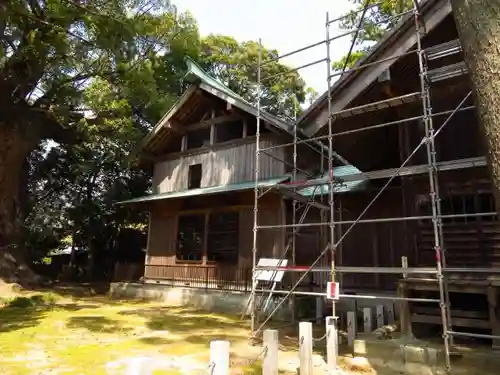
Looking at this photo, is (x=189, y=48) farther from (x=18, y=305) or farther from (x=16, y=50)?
(x=18, y=305)

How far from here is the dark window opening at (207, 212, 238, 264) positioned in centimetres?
1454

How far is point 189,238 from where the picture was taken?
16469 millimetres

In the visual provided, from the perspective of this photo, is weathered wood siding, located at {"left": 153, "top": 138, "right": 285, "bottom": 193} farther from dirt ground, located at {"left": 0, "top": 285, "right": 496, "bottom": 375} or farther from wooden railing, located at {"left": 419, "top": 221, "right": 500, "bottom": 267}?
wooden railing, located at {"left": 419, "top": 221, "right": 500, "bottom": 267}

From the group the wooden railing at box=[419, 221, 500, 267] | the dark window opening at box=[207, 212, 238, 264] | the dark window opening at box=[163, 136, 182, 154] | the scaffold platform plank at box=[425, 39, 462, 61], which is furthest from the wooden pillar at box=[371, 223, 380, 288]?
the dark window opening at box=[163, 136, 182, 154]

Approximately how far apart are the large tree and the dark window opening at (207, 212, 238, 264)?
6.98 m

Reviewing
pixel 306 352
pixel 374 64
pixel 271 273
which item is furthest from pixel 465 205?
pixel 306 352

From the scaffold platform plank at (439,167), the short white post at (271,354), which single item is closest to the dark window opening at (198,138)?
the scaffold platform plank at (439,167)

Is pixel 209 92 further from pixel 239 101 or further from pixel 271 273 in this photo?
pixel 271 273

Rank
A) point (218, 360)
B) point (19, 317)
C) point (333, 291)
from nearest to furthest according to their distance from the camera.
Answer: point (218, 360) → point (333, 291) → point (19, 317)

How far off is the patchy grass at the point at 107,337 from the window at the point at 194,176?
523 centimetres

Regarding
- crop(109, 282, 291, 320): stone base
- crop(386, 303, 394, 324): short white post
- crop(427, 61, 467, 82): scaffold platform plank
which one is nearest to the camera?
crop(427, 61, 467, 82): scaffold platform plank

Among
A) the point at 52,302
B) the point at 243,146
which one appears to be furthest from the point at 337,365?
the point at 52,302

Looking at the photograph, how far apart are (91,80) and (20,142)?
497 centimetres

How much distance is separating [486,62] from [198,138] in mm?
13868
